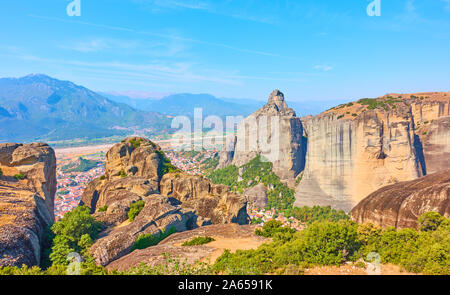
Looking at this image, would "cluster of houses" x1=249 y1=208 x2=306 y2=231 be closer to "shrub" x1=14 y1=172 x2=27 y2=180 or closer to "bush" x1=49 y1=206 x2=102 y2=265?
"bush" x1=49 y1=206 x2=102 y2=265

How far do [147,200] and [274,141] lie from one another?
4686 centimetres

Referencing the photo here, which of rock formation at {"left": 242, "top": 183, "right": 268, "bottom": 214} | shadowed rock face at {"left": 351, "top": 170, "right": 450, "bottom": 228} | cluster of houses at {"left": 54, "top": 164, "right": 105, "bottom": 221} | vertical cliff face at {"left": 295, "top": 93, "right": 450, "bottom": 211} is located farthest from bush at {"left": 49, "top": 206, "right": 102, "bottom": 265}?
rock formation at {"left": 242, "top": 183, "right": 268, "bottom": 214}

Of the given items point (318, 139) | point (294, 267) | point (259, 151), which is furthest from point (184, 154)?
point (294, 267)

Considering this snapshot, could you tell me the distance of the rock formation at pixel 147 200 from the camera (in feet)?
55.1

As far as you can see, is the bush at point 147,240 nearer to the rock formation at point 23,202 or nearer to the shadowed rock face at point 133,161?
the rock formation at point 23,202

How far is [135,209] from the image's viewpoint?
19906 mm

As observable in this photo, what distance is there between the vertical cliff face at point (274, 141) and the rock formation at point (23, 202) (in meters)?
44.9

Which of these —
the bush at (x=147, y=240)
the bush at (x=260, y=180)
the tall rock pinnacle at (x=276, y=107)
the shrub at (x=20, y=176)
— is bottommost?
the bush at (x=260, y=180)

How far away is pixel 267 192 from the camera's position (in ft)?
188

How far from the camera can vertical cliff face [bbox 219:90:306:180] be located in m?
58.8

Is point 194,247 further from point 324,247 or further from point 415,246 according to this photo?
point 415,246

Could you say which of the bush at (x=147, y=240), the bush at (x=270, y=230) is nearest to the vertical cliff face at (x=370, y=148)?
the bush at (x=270, y=230)

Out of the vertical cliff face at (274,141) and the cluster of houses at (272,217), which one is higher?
the vertical cliff face at (274,141)
